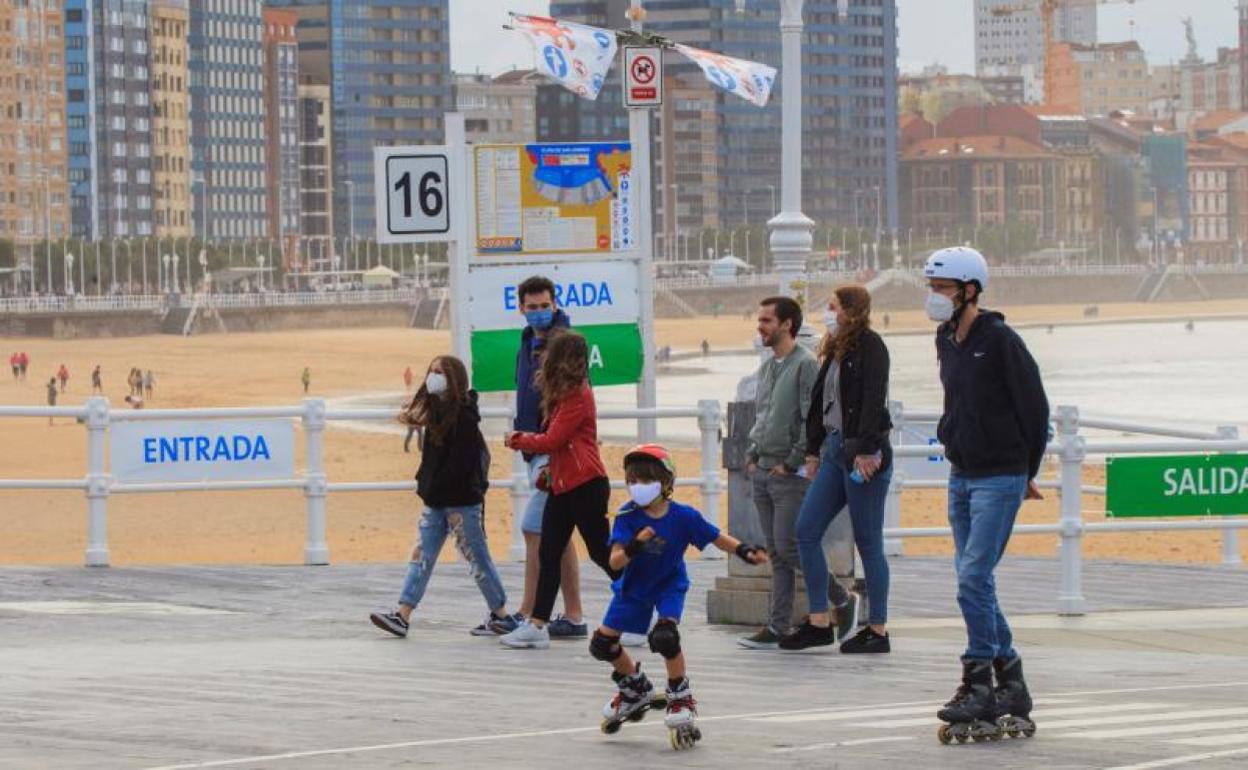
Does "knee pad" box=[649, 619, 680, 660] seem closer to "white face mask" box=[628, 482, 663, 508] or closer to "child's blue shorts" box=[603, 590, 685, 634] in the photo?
"child's blue shorts" box=[603, 590, 685, 634]

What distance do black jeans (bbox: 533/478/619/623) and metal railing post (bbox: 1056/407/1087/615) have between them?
124 inches

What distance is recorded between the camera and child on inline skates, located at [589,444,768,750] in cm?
998

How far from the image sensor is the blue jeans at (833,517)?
1256cm

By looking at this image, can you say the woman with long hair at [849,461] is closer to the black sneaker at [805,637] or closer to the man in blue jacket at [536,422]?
the black sneaker at [805,637]

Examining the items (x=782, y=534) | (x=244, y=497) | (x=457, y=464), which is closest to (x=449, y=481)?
(x=457, y=464)

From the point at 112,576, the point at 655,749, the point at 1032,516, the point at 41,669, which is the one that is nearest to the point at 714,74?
the point at 112,576

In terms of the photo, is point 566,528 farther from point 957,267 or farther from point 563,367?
point 957,267

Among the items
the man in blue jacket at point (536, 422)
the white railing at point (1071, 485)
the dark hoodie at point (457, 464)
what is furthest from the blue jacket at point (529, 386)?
the white railing at point (1071, 485)

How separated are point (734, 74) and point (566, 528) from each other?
8638 millimetres

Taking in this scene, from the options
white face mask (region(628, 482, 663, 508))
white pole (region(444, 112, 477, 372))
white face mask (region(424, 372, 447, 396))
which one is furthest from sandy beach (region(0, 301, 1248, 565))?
white face mask (region(628, 482, 663, 508))

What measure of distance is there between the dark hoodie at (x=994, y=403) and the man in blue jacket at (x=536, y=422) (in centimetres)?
309

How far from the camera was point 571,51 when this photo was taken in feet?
67.2

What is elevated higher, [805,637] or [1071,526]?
[1071,526]

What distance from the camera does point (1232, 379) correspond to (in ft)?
308
